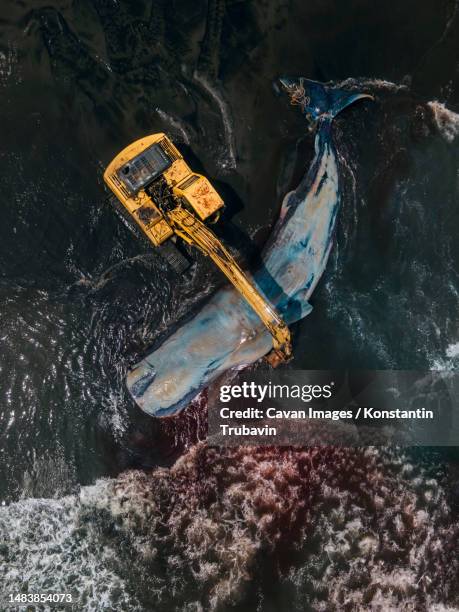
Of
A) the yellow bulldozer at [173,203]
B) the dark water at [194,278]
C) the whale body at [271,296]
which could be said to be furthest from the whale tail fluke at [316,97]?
the yellow bulldozer at [173,203]

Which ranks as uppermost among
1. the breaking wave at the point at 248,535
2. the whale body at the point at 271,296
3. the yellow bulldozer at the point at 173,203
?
the yellow bulldozer at the point at 173,203

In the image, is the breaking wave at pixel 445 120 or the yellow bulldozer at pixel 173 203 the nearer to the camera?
the yellow bulldozer at pixel 173 203

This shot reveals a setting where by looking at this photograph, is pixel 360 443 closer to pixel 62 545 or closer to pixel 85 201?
pixel 62 545

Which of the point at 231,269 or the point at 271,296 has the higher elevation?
the point at 231,269

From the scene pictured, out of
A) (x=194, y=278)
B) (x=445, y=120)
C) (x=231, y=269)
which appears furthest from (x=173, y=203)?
(x=445, y=120)

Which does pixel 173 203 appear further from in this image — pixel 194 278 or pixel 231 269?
pixel 231 269

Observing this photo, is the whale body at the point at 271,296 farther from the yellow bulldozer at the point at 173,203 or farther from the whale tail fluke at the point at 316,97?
the yellow bulldozer at the point at 173,203

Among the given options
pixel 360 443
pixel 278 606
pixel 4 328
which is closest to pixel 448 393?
pixel 360 443

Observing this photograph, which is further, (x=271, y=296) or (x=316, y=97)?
(x=316, y=97)
